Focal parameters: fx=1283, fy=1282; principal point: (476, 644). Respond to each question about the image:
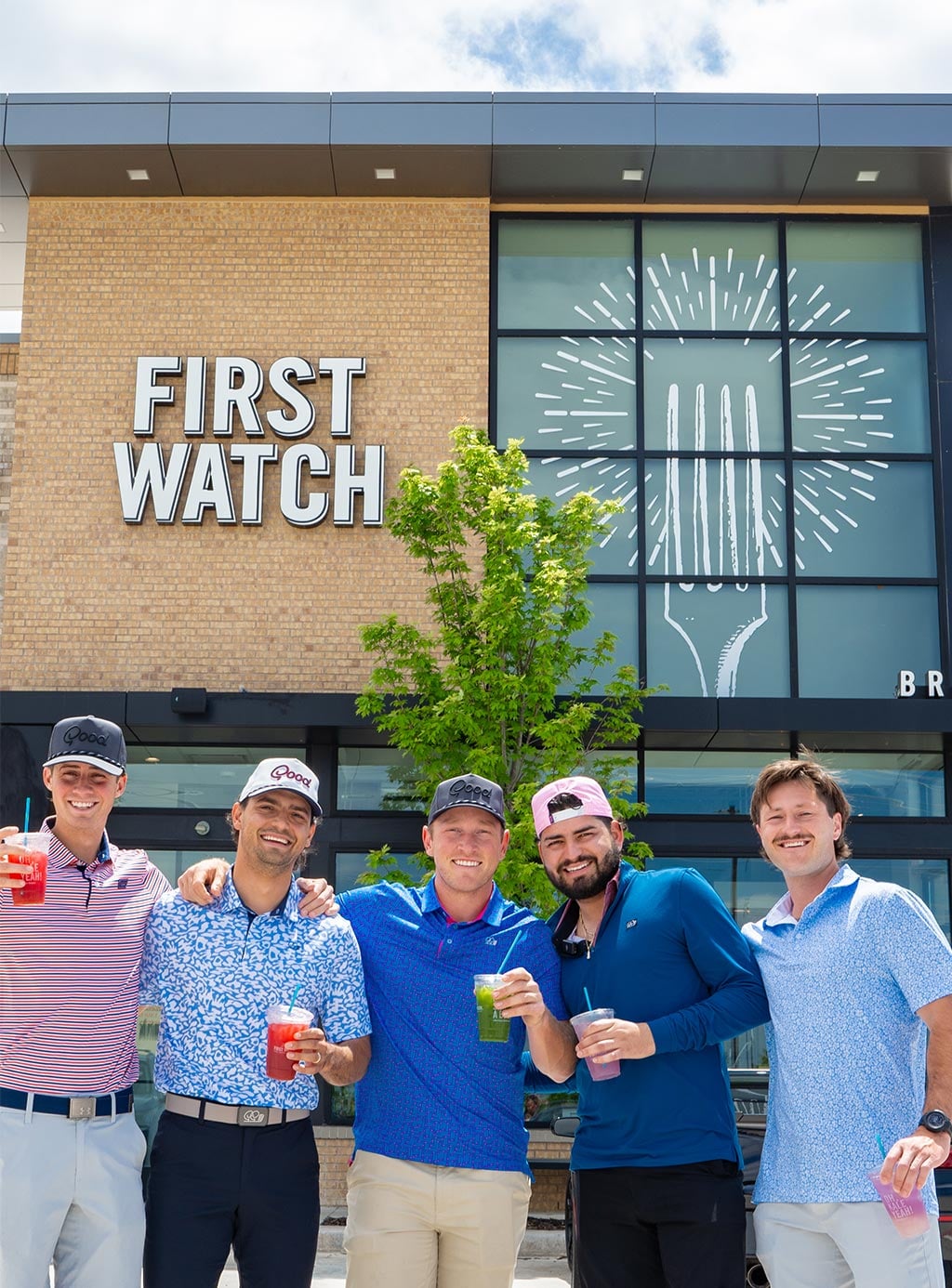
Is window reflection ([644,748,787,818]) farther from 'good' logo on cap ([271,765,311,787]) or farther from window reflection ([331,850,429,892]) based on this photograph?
'good' logo on cap ([271,765,311,787])

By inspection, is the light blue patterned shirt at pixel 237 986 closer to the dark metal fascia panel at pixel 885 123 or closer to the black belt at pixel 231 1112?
the black belt at pixel 231 1112

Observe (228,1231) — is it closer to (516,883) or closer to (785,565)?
(516,883)

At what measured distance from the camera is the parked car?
18.9 ft

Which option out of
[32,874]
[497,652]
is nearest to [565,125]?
[497,652]

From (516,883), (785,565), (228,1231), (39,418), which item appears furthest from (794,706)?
(228,1231)

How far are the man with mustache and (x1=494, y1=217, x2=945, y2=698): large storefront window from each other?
8.20 meters

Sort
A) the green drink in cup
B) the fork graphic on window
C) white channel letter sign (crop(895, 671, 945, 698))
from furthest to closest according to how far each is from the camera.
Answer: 1. the fork graphic on window
2. white channel letter sign (crop(895, 671, 945, 698))
3. the green drink in cup

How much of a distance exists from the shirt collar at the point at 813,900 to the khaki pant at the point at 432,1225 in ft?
3.77

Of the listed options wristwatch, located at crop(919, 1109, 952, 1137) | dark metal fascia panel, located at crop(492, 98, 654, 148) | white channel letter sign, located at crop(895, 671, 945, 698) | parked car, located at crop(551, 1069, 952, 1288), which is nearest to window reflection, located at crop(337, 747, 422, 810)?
white channel letter sign, located at crop(895, 671, 945, 698)

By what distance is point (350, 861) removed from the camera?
1180 cm

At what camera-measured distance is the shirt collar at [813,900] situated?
382 centimetres

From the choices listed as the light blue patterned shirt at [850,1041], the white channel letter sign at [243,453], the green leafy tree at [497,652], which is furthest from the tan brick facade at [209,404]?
the light blue patterned shirt at [850,1041]

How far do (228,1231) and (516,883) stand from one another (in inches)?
207

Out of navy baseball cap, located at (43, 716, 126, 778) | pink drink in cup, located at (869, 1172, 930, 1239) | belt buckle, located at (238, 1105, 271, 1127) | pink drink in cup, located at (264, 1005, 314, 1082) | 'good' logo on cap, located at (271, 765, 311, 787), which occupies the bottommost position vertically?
pink drink in cup, located at (869, 1172, 930, 1239)
